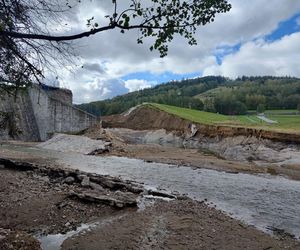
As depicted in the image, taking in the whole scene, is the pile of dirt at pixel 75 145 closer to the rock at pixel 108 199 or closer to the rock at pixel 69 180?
the rock at pixel 69 180

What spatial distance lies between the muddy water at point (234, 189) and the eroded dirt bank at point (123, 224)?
1589 mm

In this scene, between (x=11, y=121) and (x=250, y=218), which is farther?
(x=250, y=218)

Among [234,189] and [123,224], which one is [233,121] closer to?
[234,189]

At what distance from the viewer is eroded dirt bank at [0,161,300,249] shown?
10383mm

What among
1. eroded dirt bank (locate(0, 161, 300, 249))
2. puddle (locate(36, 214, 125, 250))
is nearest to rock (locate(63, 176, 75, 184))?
eroded dirt bank (locate(0, 161, 300, 249))

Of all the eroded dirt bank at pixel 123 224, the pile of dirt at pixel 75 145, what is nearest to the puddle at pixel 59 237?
the eroded dirt bank at pixel 123 224

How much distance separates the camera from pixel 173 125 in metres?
69.4

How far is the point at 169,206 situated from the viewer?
15.0 m

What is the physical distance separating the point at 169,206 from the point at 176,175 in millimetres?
10528

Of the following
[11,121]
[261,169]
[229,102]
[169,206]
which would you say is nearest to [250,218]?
[169,206]

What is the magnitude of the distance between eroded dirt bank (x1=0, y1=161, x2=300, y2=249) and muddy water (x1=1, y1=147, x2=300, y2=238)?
62.5 inches

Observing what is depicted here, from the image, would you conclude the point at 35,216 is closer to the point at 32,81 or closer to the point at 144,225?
the point at 144,225

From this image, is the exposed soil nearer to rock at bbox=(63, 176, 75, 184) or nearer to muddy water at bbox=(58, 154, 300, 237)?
muddy water at bbox=(58, 154, 300, 237)

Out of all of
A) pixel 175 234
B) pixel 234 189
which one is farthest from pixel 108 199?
pixel 234 189
